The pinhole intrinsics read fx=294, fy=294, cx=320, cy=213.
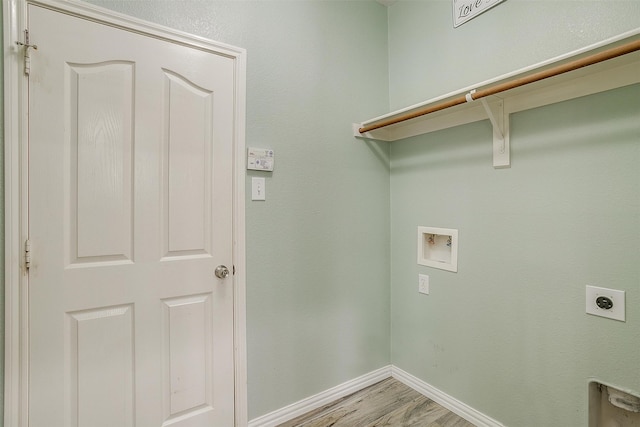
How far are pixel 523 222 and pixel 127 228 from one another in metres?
1.88

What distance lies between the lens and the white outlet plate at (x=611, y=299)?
3.87 feet

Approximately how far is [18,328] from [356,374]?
5.88 ft

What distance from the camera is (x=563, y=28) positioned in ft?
4.36

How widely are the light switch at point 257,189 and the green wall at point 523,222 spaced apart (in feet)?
3.35

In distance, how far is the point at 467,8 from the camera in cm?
169

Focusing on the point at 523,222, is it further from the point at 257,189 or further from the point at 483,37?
the point at 257,189

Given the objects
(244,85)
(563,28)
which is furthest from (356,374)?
(563,28)

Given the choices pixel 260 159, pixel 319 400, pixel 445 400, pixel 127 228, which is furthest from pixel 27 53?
pixel 445 400

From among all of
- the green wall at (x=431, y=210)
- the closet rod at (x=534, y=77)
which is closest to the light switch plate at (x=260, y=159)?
the green wall at (x=431, y=210)

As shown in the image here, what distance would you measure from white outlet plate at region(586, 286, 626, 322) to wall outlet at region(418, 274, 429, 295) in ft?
2.64

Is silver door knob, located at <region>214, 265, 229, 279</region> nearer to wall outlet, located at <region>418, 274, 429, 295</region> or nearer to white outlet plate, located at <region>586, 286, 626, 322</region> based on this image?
wall outlet, located at <region>418, 274, 429, 295</region>

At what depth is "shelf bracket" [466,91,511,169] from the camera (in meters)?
1.50

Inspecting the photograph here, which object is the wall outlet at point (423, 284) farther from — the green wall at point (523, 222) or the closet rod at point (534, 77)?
the closet rod at point (534, 77)

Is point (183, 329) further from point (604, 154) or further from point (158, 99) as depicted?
point (604, 154)
